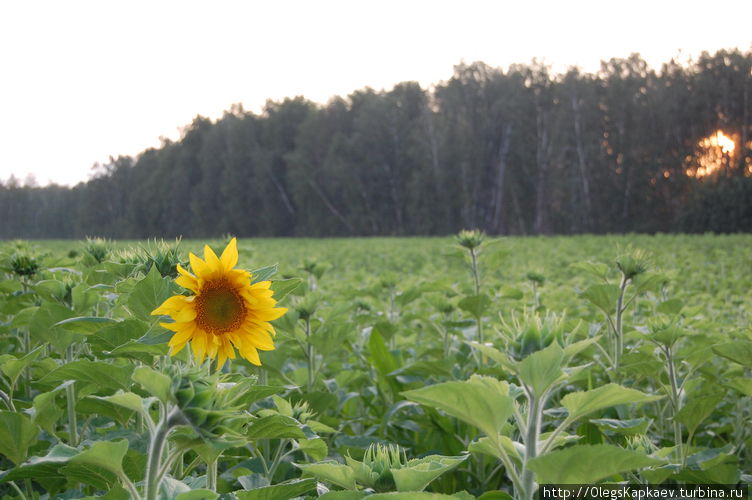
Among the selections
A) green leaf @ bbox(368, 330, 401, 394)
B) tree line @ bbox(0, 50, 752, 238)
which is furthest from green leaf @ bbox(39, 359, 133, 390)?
tree line @ bbox(0, 50, 752, 238)

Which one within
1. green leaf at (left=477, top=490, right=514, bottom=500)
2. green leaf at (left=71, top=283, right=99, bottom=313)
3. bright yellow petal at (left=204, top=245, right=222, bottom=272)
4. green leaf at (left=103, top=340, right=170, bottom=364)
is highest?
bright yellow petal at (left=204, top=245, right=222, bottom=272)

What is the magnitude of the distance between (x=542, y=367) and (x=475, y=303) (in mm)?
1650

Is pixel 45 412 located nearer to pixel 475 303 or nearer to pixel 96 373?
pixel 96 373

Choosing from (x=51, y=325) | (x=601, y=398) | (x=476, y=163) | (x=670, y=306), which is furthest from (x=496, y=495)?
(x=476, y=163)

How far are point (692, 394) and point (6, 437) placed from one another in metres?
2.24

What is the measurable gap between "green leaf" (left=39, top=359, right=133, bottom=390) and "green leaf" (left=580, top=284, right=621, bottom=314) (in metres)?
1.47

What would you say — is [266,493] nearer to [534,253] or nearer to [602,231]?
[534,253]

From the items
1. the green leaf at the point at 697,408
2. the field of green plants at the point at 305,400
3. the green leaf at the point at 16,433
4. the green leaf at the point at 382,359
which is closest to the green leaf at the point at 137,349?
the field of green plants at the point at 305,400

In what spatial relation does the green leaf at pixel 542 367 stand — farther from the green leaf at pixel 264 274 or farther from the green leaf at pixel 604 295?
the green leaf at pixel 604 295

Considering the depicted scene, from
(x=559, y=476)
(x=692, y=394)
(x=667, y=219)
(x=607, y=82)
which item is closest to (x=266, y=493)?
(x=559, y=476)

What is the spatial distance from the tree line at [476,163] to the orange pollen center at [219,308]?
76.2 feet

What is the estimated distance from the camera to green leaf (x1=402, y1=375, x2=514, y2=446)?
830mm

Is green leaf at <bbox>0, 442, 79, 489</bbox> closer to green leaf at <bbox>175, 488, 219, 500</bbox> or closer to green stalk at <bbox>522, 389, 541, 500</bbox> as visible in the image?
green leaf at <bbox>175, 488, 219, 500</bbox>

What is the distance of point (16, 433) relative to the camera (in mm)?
1126
